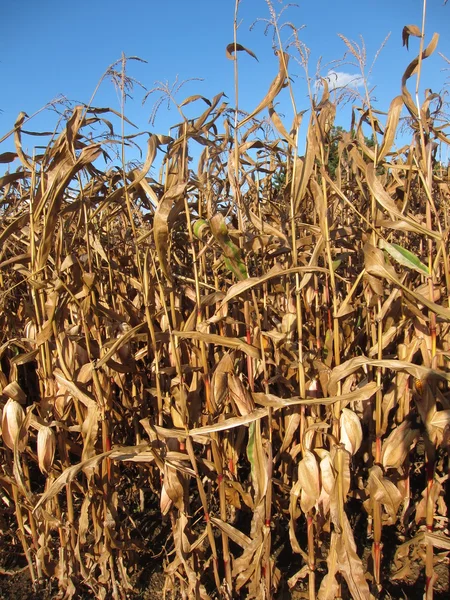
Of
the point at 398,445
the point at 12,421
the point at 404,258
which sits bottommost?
the point at 398,445

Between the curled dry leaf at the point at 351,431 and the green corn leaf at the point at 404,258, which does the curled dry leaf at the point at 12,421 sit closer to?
the curled dry leaf at the point at 351,431

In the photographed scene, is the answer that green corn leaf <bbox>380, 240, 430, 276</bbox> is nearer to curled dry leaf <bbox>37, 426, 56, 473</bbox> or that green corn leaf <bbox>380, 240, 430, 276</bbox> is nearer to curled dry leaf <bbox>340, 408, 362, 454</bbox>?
curled dry leaf <bbox>340, 408, 362, 454</bbox>

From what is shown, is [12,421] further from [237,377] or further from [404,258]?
[404,258]

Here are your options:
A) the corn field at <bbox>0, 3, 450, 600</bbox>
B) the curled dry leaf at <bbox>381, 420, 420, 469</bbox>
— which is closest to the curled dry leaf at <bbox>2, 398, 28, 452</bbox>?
the corn field at <bbox>0, 3, 450, 600</bbox>

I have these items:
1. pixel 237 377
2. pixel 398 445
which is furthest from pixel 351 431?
pixel 237 377

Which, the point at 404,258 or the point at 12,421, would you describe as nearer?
the point at 404,258

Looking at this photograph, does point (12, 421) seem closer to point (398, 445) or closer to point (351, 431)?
point (351, 431)

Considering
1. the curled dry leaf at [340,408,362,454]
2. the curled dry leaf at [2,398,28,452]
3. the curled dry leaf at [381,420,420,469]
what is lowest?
the curled dry leaf at [381,420,420,469]

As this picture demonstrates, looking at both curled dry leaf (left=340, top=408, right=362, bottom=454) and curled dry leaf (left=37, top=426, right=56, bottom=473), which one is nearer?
curled dry leaf (left=340, top=408, right=362, bottom=454)

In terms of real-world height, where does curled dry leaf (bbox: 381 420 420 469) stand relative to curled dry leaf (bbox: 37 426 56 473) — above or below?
below

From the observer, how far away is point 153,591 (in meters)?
2.12

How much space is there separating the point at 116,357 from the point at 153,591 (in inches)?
41.9

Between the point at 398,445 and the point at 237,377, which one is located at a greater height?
the point at 237,377

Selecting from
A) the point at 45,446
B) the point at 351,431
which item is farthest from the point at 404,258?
the point at 45,446
